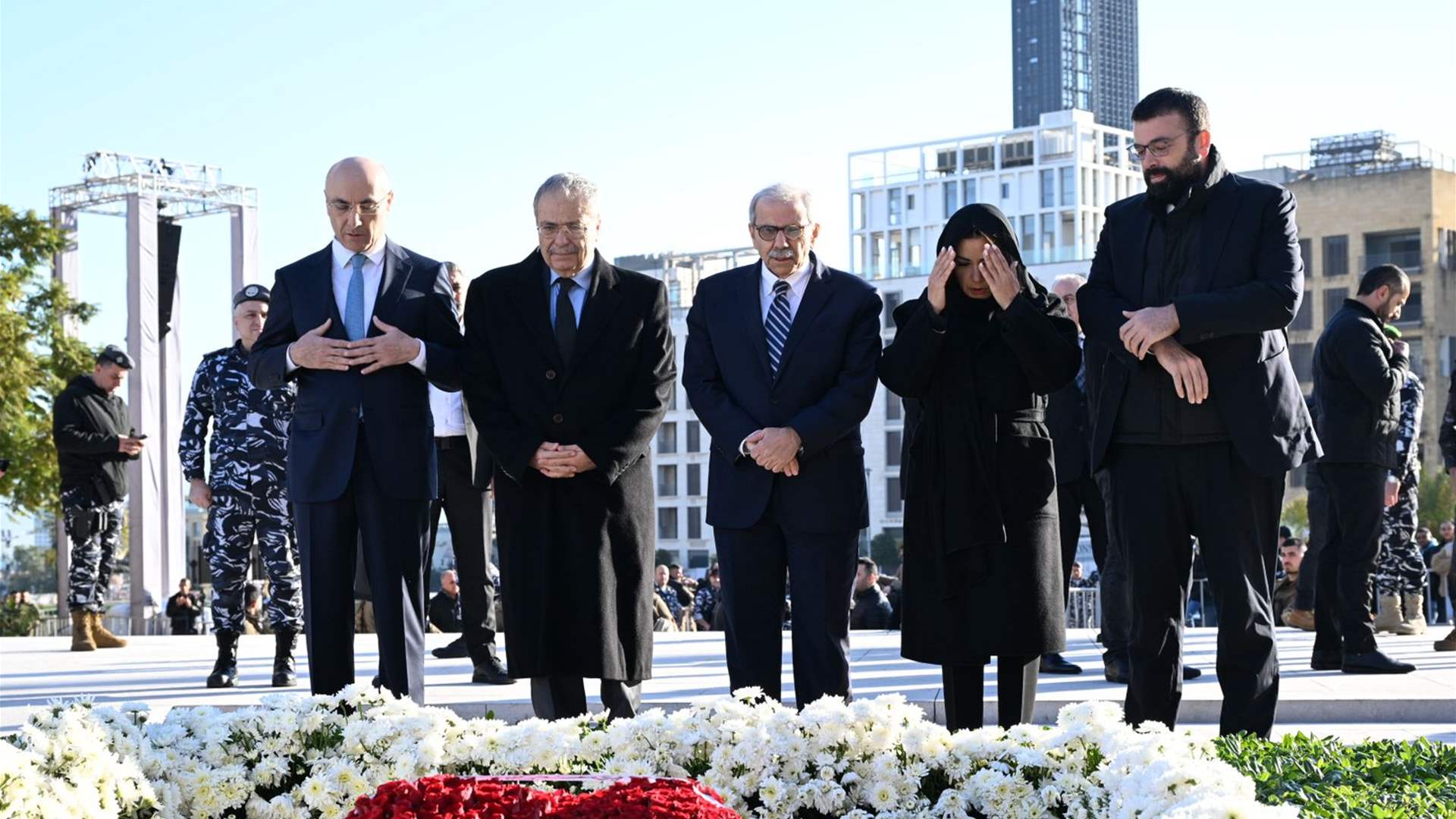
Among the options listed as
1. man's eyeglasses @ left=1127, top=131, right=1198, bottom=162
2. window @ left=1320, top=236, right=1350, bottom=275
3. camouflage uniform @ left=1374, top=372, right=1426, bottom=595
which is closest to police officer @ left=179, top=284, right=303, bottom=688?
man's eyeglasses @ left=1127, top=131, right=1198, bottom=162

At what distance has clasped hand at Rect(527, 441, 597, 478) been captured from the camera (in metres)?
7.11

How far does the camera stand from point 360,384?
24.3ft

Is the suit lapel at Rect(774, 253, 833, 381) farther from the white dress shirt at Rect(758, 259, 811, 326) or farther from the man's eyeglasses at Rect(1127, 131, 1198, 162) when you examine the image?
the man's eyeglasses at Rect(1127, 131, 1198, 162)

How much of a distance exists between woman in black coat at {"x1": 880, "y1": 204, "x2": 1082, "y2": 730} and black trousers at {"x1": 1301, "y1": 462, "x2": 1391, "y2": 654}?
16.9ft

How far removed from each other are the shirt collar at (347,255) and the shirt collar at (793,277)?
154cm

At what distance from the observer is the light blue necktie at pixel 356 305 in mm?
7586

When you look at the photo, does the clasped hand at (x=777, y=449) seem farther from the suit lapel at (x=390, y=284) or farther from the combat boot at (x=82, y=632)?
the combat boot at (x=82, y=632)

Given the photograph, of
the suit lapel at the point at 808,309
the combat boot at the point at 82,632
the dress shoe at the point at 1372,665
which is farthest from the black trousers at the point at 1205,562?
the combat boot at the point at 82,632

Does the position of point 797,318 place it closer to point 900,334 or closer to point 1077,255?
point 900,334

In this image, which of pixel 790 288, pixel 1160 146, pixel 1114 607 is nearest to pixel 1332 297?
pixel 1114 607

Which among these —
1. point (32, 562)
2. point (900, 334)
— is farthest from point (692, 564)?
point (900, 334)

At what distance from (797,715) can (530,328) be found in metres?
2.92

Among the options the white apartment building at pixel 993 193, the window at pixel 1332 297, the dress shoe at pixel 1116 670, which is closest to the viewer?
the dress shoe at pixel 1116 670

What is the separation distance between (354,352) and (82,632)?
30.6 feet
